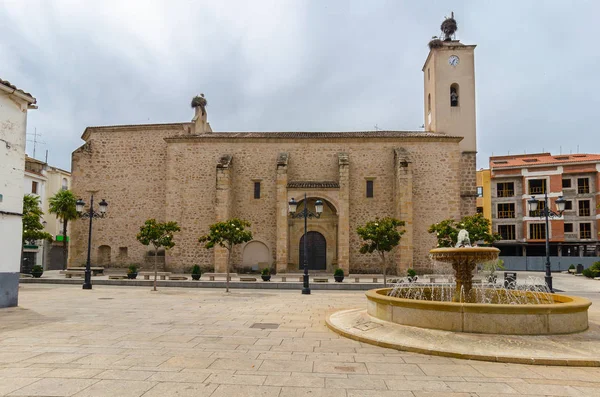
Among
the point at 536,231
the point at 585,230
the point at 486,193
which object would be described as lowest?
the point at 536,231

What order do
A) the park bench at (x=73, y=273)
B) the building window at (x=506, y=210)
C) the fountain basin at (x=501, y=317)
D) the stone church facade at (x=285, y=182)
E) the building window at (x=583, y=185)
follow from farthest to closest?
the building window at (x=506, y=210) → the building window at (x=583, y=185) → the stone church facade at (x=285, y=182) → the park bench at (x=73, y=273) → the fountain basin at (x=501, y=317)

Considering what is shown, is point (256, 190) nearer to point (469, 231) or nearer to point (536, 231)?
point (469, 231)

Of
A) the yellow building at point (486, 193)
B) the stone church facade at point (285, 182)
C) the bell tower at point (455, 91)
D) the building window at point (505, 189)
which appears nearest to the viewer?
the stone church facade at point (285, 182)

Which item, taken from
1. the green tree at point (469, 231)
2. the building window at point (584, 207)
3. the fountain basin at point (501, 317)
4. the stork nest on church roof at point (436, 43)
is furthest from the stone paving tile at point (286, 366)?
the building window at point (584, 207)

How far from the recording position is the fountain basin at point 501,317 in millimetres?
7285

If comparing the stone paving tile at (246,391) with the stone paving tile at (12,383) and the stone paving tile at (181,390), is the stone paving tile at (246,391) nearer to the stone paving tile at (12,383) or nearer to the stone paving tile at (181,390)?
the stone paving tile at (181,390)

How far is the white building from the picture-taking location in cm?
1177

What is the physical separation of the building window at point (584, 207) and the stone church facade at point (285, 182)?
18.6 meters

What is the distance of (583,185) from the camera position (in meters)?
40.2

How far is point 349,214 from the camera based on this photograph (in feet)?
89.5

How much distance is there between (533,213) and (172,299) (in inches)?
558

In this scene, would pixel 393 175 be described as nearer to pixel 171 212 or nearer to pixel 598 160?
pixel 171 212

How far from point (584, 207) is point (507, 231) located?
694 cm

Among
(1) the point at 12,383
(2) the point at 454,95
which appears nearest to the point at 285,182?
(2) the point at 454,95
